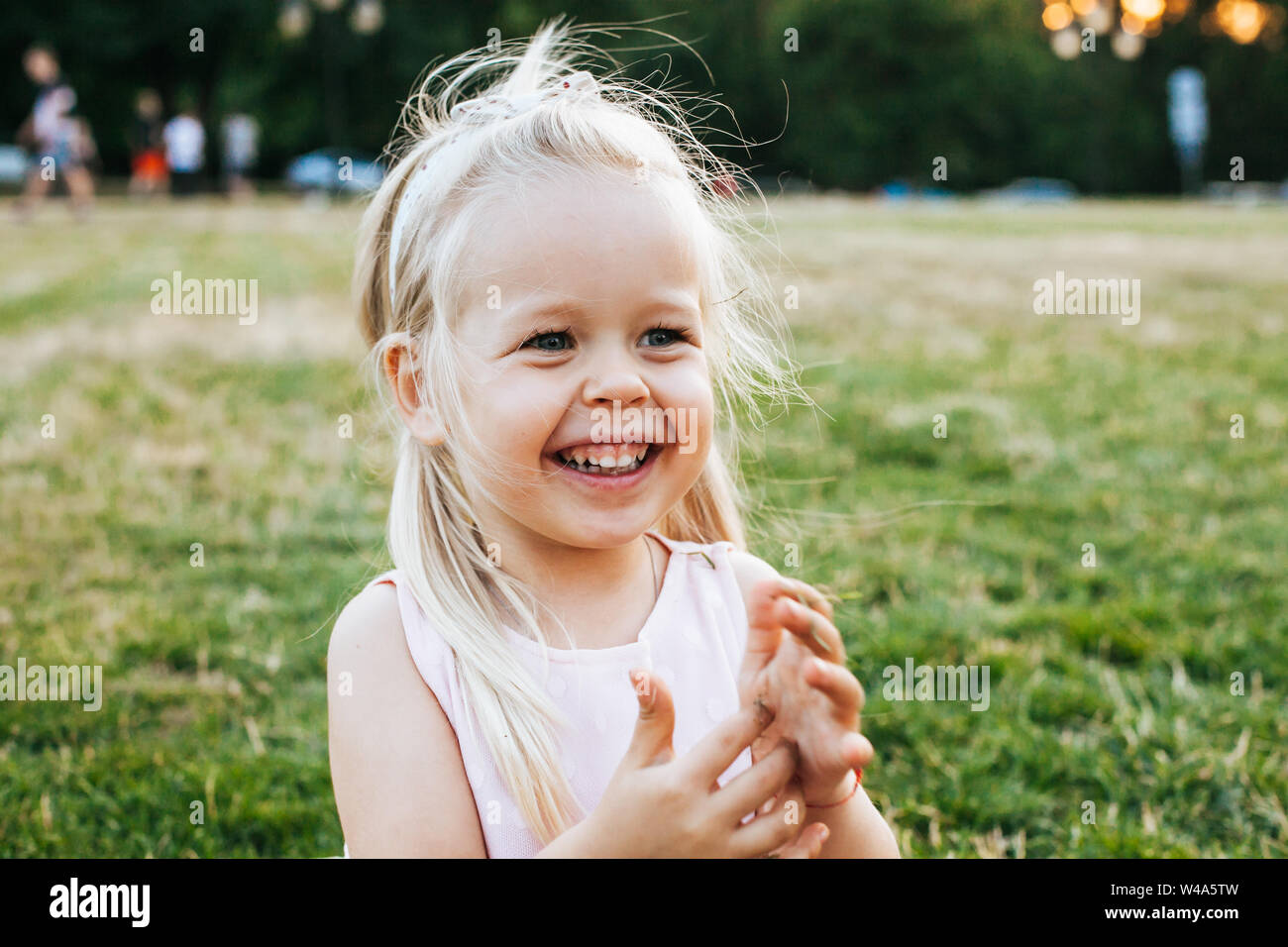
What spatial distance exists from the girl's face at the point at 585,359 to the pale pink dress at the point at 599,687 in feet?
0.65

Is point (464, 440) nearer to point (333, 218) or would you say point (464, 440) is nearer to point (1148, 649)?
point (1148, 649)

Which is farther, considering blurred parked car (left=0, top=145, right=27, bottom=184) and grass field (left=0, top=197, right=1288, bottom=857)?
blurred parked car (left=0, top=145, right=27, bottom=184)

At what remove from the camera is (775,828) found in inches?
60.6

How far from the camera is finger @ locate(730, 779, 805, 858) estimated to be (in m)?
1.52

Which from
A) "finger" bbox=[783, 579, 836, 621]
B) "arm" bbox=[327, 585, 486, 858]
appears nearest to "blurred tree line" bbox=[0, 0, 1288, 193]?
"arm" bbox=[327, 585, 486, 858]

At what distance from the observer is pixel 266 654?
3.44m

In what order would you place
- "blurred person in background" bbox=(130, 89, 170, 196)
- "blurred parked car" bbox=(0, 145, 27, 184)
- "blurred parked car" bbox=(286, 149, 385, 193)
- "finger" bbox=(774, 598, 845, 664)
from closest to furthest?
"finger" bbox=(774, 598, 845, 664) < "blurred person in background" bbox=(130, 89, 170, 196) < "blurred parked car" bbox=(286, 149, 385, 193) < "blurred parked car" bbox=(0, 145, 27, 184)

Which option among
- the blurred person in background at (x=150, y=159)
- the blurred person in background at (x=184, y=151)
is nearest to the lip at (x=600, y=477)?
the blurred person in background at (x=184, y=151)

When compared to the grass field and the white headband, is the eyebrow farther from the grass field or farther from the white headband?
the grass field

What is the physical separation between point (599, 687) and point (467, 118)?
1005 millimetres

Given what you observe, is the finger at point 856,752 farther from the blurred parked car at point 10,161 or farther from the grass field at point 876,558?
the blurred parked car at point 10,161

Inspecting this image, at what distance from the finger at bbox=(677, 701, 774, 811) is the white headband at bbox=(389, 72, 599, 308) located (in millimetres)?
1007

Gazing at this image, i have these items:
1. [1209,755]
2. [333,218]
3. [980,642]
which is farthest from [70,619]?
[333,218]

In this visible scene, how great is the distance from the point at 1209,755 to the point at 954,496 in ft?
6.96
